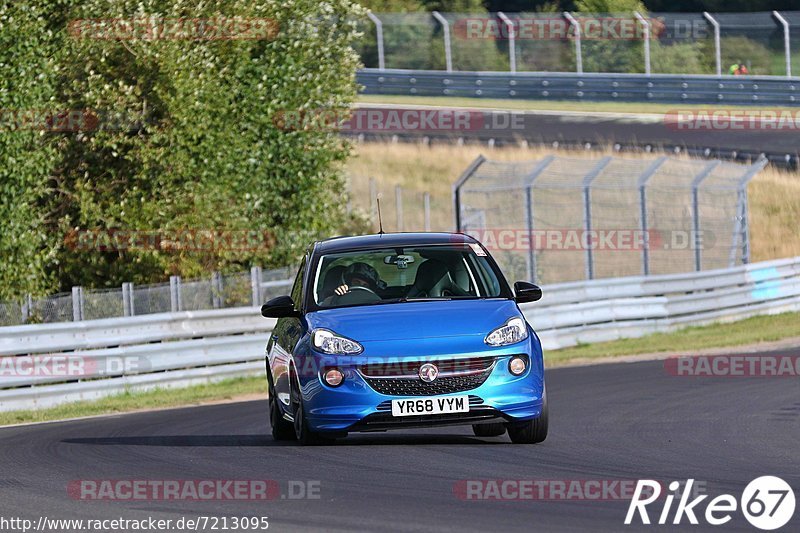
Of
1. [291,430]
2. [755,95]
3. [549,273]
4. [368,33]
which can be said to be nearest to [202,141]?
[549,273]

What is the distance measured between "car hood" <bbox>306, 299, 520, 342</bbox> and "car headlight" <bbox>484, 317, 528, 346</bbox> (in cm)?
4

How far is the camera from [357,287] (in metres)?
11.6

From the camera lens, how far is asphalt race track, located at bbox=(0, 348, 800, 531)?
792cm

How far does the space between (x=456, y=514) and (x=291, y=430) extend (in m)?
4.54

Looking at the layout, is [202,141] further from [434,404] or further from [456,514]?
[456,514]

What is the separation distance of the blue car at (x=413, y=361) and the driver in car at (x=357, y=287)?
1 centimetres

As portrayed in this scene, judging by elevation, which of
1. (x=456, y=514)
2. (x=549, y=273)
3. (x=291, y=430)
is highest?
(x=456, y=514)

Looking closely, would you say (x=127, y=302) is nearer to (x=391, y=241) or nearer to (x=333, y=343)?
(x=391, y=241)

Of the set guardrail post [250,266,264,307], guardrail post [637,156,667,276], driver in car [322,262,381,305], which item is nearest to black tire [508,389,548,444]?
driver in car [322,262,381,305]

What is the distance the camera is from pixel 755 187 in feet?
124

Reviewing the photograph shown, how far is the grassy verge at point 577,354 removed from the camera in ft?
56.8

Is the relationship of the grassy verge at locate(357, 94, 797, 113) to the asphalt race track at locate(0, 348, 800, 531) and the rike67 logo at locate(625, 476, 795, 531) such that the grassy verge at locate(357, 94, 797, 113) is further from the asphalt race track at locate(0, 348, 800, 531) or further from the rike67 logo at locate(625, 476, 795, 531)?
the rike67 logo at locate(625, 476, 795, 531)

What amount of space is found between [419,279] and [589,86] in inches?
1357

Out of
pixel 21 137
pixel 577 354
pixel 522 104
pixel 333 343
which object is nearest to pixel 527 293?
pixel 333 343
